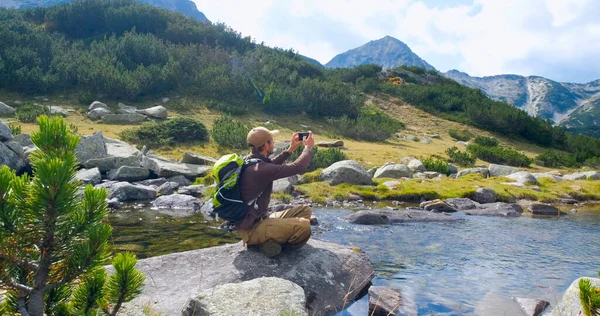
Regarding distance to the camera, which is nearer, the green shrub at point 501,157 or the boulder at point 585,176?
the boulder at point 585,176

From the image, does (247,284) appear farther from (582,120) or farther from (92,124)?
(582,120)

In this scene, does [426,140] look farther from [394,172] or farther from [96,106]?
[96,106]

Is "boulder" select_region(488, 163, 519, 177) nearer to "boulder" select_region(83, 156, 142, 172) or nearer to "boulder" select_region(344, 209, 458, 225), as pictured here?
"boulder" select_region(344, 209, 458, 225)

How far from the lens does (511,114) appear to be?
3822 cm

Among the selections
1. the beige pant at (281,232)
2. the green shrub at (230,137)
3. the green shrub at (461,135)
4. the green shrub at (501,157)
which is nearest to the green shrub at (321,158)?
the green shrub at (230,137)

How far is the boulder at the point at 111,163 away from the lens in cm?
1652

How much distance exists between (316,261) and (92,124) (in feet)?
71.3

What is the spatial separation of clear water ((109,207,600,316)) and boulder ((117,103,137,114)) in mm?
15205

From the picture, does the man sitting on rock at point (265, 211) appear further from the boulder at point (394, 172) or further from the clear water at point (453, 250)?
the boulder at point (394, 172)

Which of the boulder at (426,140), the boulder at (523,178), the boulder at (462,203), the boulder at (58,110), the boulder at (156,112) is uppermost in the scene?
the boulder at (523,178)

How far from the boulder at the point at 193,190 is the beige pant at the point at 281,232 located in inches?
371

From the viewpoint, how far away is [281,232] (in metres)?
5.62

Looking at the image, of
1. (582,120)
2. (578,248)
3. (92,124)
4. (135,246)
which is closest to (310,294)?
(135,246)

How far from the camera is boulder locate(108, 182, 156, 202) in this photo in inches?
551
